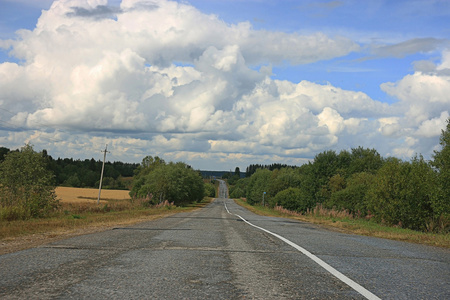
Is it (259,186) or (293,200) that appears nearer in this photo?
(293,200)

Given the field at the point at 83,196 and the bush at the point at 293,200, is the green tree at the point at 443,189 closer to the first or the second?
the bush at the point at 293,200

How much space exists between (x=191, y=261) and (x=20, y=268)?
269 centimetres

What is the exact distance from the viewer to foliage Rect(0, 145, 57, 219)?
1966cm

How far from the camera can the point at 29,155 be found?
22453 mm

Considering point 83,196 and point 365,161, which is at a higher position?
point 365,161

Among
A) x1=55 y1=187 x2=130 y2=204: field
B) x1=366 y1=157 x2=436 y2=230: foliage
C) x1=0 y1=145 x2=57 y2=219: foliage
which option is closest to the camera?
x1=0 y1=145 x2=57 y2=219: foliage

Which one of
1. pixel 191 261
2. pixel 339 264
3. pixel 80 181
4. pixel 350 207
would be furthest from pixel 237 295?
pixel 80 181

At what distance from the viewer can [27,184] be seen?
2133cm

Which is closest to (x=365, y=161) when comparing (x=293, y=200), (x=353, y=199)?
(x=293, y=200)

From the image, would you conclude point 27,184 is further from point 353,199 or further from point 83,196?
point 83,196

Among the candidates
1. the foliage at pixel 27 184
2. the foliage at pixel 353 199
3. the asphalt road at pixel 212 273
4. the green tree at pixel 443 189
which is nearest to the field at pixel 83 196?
the foliage at pixel 27 184

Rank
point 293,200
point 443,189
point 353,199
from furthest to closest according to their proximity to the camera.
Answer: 1. point 293,200
2. point 353,199
3. point 443,189

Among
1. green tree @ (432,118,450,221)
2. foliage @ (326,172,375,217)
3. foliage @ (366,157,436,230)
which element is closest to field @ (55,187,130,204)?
foliage @ (326,172,375,217)

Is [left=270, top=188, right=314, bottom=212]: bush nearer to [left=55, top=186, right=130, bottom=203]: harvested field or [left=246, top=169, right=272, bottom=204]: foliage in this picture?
[left=246, top=169, right=272, bottom=204]: foliage
